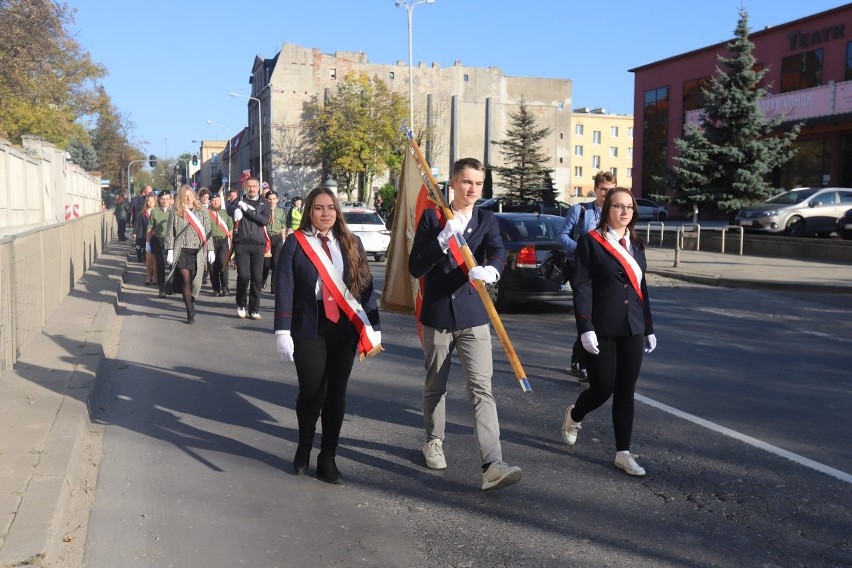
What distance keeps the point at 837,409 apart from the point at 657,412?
58.4 inches

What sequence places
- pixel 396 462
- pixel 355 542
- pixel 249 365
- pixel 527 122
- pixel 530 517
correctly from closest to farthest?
pixel 355 542
pixel 530 517
pixel 396 462
pixel 249 365
pixel 527 122

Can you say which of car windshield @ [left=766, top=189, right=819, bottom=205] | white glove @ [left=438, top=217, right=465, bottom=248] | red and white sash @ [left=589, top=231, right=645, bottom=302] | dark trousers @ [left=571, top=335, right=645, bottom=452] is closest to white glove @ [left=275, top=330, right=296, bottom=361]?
white glove @ [left=438, top=217, right=465, bottom=248]

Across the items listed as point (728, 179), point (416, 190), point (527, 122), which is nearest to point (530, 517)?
point (416, 190)

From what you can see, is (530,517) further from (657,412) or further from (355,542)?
(657,412)

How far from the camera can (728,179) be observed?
100 feet

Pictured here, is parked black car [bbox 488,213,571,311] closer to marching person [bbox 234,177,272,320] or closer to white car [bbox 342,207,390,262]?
marching person [bbox 234,177,272,320]

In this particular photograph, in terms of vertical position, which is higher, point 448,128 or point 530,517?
point 448,128

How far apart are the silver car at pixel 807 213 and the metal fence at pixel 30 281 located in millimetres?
19845

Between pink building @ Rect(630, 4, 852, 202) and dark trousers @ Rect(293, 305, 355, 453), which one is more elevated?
pink building @ Rect(630, 4, 852, 202)

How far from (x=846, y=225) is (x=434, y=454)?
844 inches

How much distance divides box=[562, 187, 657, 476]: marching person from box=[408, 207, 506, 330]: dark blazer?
2.05 feet

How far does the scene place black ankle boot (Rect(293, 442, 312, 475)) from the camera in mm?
5379

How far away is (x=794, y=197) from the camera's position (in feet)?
88.0

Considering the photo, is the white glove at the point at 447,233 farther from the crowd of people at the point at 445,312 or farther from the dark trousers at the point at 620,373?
the dark trousers at the point at 620,373
